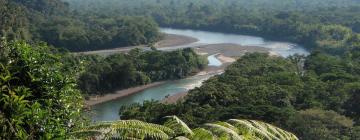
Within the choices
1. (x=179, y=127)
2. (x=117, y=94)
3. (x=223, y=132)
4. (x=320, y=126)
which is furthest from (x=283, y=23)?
(x=223, y=132)

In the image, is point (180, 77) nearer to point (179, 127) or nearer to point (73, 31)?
point (73, 31)

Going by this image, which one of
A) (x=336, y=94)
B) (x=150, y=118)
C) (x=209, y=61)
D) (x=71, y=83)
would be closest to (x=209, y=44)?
(x=209, y=61)

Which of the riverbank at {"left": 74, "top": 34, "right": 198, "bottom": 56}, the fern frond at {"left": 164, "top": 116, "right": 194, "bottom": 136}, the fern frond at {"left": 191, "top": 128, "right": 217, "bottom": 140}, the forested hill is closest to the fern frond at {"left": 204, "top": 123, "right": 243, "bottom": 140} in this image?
the fern frond at {"left": 191, "top": 128, "right": 217, "bottom": 140}

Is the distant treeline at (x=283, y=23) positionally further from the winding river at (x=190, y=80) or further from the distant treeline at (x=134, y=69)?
the distant treeline at (x=134, y=69)

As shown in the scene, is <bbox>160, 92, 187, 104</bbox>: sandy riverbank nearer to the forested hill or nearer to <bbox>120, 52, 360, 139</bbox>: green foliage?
<bbox>120, 52, 360, 139</bbox>: green foliage

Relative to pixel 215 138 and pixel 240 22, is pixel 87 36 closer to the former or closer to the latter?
pixel 240 22

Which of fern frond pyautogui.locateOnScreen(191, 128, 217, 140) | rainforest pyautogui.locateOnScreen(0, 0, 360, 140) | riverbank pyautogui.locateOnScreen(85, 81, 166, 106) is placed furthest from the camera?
riverbank pyautogui.locateOnScreen(85, 81, 166, 106)
